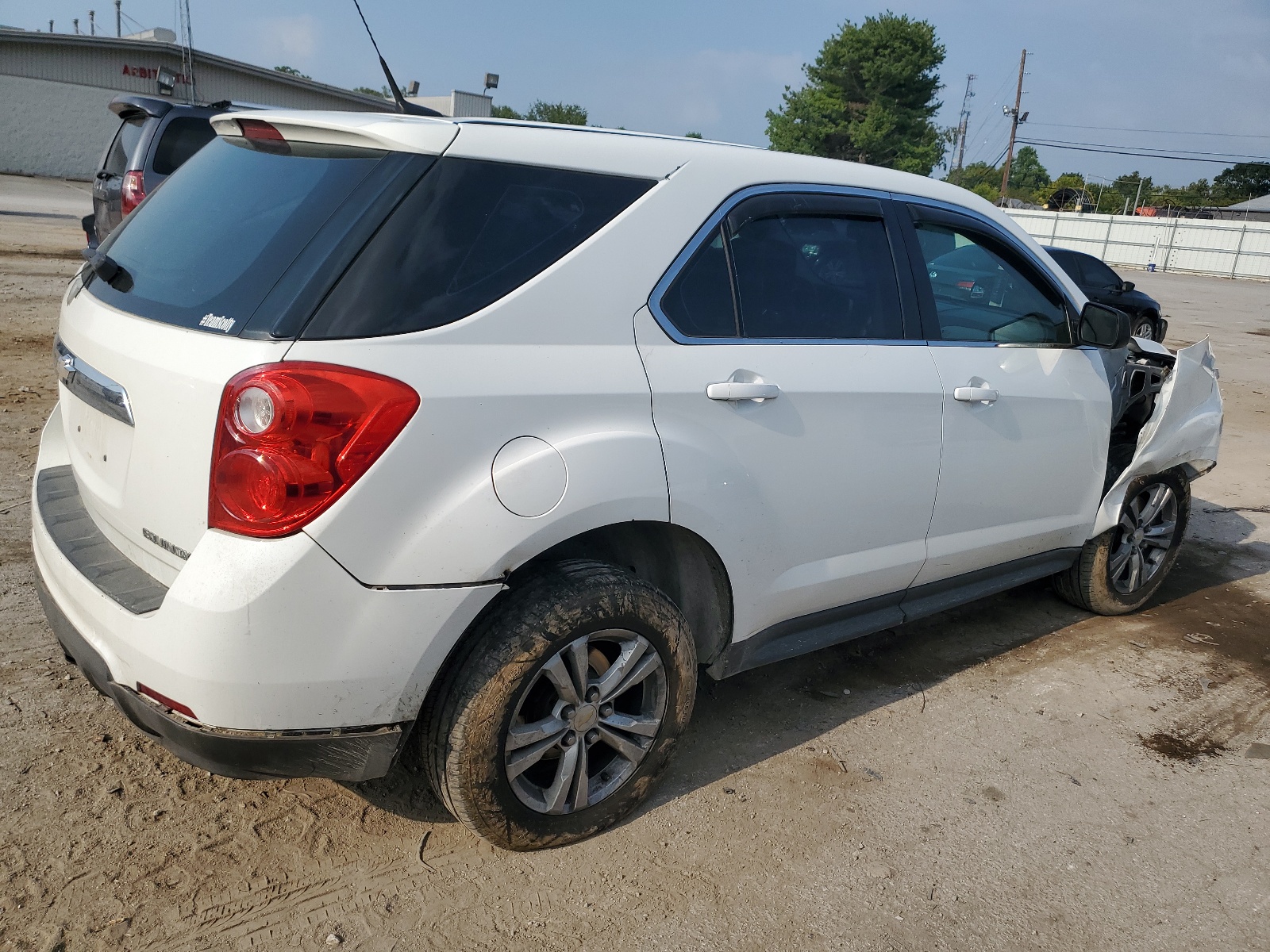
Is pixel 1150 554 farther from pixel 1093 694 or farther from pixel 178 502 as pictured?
pixel 178 502

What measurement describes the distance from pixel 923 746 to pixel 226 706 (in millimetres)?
2263

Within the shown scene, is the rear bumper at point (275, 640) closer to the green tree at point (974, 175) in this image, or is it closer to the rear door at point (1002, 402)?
the rear door at point (1002, 402)

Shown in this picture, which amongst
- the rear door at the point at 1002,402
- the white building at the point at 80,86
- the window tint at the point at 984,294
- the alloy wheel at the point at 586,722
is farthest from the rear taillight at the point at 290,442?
the white building at the point at 80,86

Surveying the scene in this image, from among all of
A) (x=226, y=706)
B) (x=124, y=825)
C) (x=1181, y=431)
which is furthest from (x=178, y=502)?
(x=1181, y=431)

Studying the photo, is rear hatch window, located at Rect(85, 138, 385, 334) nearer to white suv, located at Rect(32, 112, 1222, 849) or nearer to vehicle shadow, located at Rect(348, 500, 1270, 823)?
white suv, located at Rect(32, 112, 1222, 849)

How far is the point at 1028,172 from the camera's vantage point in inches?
4107

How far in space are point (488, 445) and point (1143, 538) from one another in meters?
3.57

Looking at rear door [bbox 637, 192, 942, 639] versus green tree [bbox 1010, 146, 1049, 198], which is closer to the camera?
rear door [bbox 637, 192, 942, 639]

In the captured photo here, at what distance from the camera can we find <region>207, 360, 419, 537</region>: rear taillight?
211 centimetres

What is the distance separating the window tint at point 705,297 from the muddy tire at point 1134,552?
244cm

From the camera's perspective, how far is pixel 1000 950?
2.47 meters

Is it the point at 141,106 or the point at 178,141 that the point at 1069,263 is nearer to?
the point at 178,141

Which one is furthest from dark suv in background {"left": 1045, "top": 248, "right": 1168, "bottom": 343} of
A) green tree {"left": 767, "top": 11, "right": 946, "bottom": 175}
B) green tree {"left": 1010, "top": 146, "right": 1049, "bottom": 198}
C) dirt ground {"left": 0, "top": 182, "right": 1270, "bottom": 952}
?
green tree {"left": 1010, "top": 146, "right": 1049, "bottom": 198}

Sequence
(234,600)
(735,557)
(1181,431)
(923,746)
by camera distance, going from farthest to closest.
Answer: (1181,431), (923,746), (735,557), (234,600)
